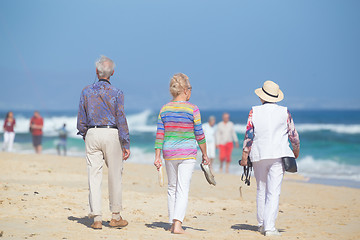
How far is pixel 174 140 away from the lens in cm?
627

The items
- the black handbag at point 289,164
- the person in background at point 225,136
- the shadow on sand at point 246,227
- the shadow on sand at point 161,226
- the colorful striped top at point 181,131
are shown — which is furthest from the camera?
the person in background at point 225,136

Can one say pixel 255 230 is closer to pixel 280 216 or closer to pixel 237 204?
pixel 280 216

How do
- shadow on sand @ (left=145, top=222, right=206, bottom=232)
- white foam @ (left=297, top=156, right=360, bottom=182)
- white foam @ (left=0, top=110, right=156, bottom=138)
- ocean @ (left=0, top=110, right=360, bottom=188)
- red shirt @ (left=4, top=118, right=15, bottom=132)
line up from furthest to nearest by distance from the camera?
white foam @ (left=0, top=110, right=156, bottom=138) → red shirt @ (left=4, top=118, right=15, bottom=132) → ocean @ (left=0, top=110, right=360, bottom=188) → white foam @ (left=297, top=156, right=360, bottom=182) → shadow on sand @ (left=145, top=222, right=206, bottom=232)

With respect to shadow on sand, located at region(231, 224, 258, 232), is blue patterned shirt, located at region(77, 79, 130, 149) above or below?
above

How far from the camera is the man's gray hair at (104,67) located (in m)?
6.43

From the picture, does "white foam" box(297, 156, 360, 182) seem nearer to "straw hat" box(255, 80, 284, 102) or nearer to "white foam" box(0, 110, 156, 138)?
"straw hat" box(255, 80, 284, 102)

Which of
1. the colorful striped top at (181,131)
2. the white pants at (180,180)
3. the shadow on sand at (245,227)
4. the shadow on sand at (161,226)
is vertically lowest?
the shadow on sand at (161,226)

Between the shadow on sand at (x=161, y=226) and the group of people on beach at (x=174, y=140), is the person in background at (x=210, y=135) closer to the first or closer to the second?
the shadow on sand at (x=161, y=226)

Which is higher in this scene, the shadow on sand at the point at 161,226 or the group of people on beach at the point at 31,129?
the group of people on beach at the point at 31,129

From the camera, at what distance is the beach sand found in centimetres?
644

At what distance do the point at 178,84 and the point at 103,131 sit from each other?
3.22 ft

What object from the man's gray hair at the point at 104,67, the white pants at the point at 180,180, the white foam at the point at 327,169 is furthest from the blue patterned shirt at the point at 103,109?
the white foam at the point at 327,169

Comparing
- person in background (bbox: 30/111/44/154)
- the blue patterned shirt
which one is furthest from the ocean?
the blue patterned shirt

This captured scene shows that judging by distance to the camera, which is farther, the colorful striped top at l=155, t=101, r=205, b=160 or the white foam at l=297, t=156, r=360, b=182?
the white foam at l=297, t=156, r=360, b=182
